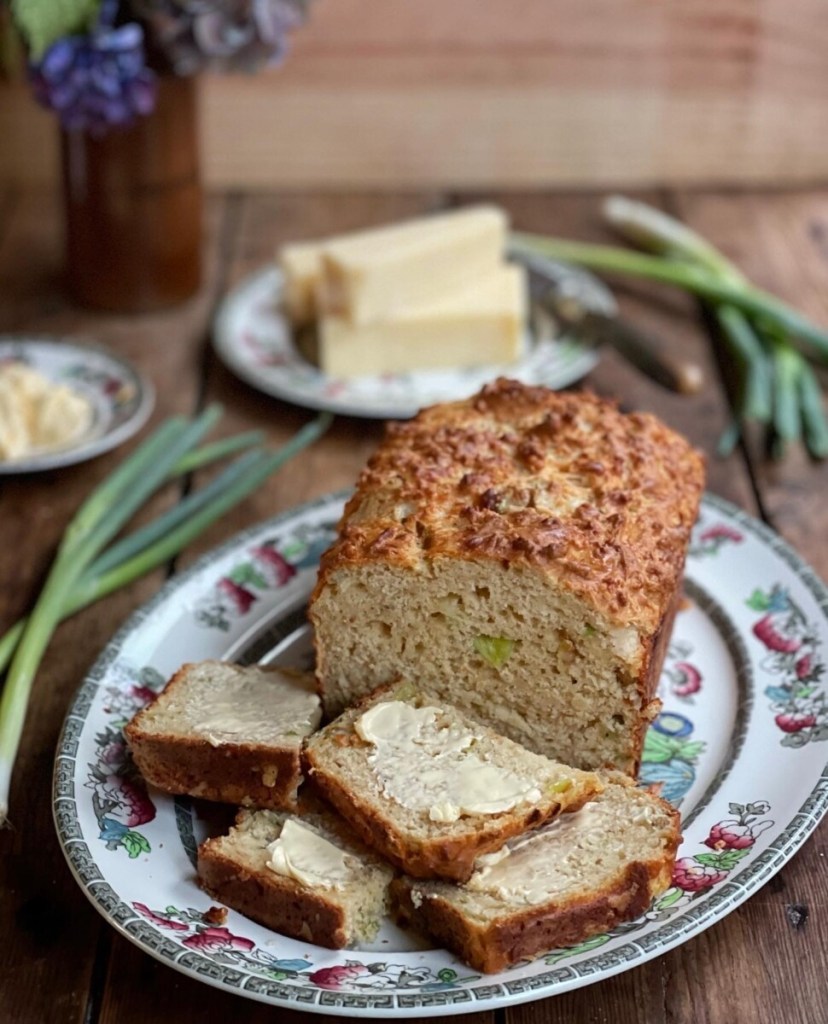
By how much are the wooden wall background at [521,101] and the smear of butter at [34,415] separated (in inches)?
86.1

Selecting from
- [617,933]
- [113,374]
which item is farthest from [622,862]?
[113,374]

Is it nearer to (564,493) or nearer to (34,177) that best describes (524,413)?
(564,493)

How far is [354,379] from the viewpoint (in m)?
3.97

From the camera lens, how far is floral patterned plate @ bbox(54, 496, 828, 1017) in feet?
6.33

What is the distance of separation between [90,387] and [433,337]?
1053 millimetres

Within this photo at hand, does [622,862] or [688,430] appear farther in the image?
[688,430]

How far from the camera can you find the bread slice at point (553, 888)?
196 cm

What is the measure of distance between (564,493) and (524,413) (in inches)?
14.4

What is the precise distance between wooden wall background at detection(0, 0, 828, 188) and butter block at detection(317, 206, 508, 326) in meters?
1.38

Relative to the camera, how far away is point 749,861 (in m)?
2.10

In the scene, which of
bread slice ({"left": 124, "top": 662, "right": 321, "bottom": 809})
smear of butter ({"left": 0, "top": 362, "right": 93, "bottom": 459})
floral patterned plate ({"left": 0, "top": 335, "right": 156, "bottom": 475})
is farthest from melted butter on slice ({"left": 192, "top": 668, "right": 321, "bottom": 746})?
smear of butter ({"left": 0, "top": 362, "right": 93, "bottom": 459})

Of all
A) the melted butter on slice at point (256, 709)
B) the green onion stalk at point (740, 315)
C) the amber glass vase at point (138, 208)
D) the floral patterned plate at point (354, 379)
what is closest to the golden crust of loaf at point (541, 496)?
the melted butter on slice at point (256, 709)

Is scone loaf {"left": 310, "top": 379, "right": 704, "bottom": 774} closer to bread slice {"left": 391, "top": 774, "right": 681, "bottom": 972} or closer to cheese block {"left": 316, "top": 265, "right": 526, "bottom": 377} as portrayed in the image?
bread slice {"left": 391, "top": 774, "right": 681, "bottom": 972}

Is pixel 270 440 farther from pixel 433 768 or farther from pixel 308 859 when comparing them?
pixel 308 859
